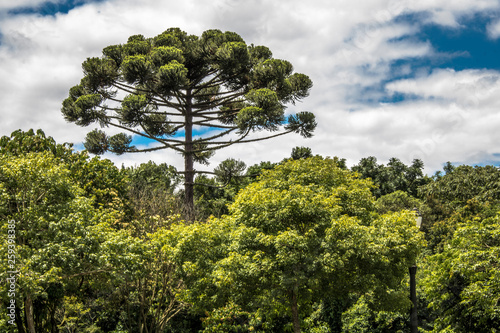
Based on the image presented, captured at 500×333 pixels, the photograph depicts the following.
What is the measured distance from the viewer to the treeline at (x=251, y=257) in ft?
35.9

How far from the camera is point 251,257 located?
12.6m

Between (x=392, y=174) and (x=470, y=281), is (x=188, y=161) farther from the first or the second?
(x=392, y=174)

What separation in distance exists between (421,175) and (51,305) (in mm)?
43759

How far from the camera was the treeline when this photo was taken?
10930mm

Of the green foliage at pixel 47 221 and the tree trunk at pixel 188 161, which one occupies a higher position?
the tree trunk at pixel 188 161

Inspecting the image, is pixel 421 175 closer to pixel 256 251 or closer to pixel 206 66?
pixel 206 66

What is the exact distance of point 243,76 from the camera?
25.8m

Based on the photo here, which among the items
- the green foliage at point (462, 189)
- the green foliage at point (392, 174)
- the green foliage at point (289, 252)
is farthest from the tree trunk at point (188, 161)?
the green foliage at point (392, 174)

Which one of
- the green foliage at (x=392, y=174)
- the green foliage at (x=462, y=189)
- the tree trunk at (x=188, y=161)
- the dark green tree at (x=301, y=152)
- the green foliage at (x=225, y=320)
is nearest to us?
the green foliage at (x=225, y=320)

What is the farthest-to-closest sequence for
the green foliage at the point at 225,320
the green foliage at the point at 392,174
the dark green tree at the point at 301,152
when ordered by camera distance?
the green foliage at the point at 392,174 < the dark green tree at the point at 301,152 < the green foliage at the point at 225,320

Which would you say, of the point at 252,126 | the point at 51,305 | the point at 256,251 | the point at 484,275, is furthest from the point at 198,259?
the point at 252,126

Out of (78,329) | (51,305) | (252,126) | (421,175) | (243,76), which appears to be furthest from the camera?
(421,175)

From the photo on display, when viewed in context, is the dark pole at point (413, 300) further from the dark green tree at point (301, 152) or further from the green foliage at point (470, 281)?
the dark green tree at point (301, 152)

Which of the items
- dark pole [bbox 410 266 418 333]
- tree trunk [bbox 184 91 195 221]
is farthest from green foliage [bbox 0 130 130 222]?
dark pole [bbox 410 266 418 333]
